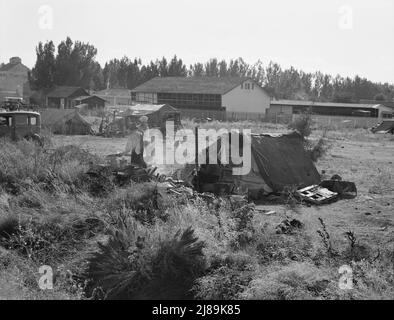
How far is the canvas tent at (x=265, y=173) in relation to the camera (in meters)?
12.4

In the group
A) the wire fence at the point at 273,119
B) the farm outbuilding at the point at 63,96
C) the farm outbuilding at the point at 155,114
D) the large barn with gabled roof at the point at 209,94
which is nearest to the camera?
the farm outbuilding at the point at 155,114

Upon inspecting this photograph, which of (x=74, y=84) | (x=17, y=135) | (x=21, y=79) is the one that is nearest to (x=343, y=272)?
(x=17, y=135)

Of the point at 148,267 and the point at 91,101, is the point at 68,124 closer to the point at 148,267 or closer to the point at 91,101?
the point at 148,267

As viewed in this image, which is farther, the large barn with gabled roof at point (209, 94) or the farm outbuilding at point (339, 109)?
the farm outbuilding at point (339, 109)

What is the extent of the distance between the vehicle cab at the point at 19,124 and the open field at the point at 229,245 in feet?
34.9

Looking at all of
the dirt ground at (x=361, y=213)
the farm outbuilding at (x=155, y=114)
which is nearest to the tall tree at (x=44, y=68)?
the farm outbuilding at (x=155, y=114)

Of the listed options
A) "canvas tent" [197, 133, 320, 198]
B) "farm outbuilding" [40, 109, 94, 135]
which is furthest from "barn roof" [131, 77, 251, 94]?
"canvas tent" [197, 133, 320, 198]

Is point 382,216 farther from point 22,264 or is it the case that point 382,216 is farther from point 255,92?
point 255,92

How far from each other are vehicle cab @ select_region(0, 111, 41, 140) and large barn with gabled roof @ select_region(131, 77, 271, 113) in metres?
45.1

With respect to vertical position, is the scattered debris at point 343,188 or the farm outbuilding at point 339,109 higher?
the farm outbuilding at point 339,109

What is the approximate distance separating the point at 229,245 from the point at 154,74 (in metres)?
92.0

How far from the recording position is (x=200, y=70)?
13400 cm

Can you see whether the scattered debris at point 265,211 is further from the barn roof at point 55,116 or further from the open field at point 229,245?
the barn roof at point 55,116

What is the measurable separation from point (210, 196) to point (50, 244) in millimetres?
3367
